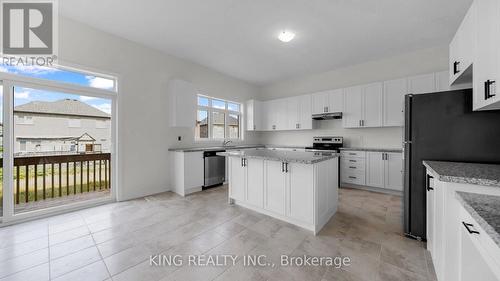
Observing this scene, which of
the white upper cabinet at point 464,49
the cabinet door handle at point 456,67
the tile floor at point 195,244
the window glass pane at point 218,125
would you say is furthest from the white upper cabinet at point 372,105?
the window glass pane at point 218,125

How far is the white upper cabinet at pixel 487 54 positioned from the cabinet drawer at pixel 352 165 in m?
2.88

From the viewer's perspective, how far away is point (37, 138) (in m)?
2.75

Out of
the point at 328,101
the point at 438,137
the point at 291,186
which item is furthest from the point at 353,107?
the point at 291,186

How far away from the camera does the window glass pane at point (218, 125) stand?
5.29 meters

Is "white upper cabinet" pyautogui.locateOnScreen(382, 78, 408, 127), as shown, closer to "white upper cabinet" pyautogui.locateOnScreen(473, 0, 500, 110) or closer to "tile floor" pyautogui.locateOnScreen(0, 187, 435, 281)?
"tile floor" pyautogui.locateOnScreen(0, 187, 435, 281)

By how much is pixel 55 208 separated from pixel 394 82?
6580 mm

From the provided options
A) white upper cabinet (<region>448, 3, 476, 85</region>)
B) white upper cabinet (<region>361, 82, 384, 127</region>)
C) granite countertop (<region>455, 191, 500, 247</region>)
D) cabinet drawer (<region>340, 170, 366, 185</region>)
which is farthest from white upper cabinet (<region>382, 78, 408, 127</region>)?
granite countertop (<region>455, 191, 500, 247</region>)

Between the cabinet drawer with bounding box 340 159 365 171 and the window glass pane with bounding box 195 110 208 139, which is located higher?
the window glass pane with bounding box 195 110 208 139

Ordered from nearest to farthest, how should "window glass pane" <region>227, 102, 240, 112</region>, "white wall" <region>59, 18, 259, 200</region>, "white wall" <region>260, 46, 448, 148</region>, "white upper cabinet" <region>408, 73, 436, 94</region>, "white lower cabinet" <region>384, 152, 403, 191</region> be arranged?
1. "white wall" <region>59, 18, 259, 200</region>
2. "white upper cabinet" <region>408, 73, 436, 94</region>
3. "white lower cabinet" <region>384, 152, 403, 191</region>
4. "white wall" <region>260, 46, 448, 148</region>
5. "window glass pane" <region>227, 102, 240, 112</region>

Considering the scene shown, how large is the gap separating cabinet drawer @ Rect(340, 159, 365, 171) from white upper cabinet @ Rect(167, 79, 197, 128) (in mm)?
3700

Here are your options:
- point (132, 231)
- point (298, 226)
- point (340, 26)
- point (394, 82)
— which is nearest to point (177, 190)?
point (132, 231)

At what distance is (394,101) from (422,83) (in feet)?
1.76

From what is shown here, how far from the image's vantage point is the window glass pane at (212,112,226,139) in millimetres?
5289

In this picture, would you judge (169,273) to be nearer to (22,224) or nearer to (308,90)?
(22,224)
